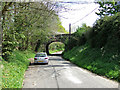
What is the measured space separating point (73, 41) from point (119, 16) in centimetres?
2214

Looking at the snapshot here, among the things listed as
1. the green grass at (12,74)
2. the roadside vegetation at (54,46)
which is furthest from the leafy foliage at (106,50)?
the roadside vegetation at (54,46)

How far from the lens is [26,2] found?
10430 millimetres

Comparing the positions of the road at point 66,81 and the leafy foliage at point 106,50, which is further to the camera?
the leafy foliage at point 106,50

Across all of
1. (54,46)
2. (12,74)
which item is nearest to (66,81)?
(12,74)

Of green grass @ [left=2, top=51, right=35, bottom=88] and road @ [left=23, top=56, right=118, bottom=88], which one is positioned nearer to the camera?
green grass @ [left=2, top=51, right=35, bottom=88]

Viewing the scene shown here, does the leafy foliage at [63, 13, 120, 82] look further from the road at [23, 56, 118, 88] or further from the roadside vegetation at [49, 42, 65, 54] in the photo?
the roadside vegetation at [49, 42, 65, 54]

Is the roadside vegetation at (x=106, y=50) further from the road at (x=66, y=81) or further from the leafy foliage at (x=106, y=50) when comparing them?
the road at (x=66, y=81)

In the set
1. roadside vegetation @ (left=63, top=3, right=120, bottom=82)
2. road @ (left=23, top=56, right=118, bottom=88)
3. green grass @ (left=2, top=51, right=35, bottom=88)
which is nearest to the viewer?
green grass @ (left=2, top=51, right=35, bottom=88)

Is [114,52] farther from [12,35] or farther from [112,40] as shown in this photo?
[12,35]

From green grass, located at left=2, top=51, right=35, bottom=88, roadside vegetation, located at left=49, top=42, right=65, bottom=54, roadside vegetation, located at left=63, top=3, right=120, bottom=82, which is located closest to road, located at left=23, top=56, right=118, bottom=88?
green grass, located at left=2, top=51, right=35, bottom=88

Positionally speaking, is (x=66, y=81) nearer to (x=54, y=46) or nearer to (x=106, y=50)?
(x=106, y=50)

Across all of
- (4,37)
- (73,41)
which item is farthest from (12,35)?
(73,41)

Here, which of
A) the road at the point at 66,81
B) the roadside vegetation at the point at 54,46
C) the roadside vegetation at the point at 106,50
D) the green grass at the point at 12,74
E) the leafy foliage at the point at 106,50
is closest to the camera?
the green grass at the point at 12,74

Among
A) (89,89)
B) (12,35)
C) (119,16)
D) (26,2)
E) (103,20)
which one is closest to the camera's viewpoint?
(89,89)
